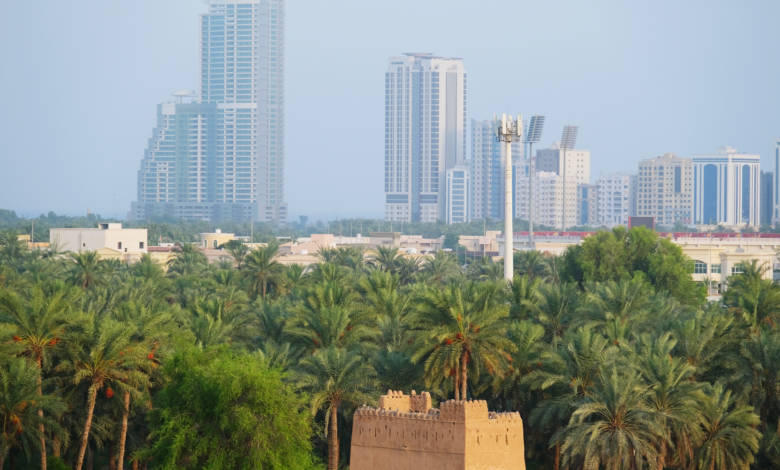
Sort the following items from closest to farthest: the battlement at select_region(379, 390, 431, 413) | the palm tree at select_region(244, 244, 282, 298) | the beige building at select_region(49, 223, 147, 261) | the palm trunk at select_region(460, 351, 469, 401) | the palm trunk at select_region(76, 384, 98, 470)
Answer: the battlement at select_region(379, 390, 431, 413), the palm trunk at select_region(76, 384, 98, 470), the palm trunk at select_region(460, 351, 469, 401), the palm tree at select_region(244, 244, 282, 298), the beige building at select_region(49, 223, 147, 261)

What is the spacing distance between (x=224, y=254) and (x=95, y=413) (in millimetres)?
73936

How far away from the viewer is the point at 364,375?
1331 inches

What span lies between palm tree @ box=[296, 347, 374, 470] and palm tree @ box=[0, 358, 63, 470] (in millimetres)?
6121

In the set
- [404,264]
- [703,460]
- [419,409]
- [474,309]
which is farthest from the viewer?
[404,264]

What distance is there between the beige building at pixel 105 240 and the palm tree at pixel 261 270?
139ft

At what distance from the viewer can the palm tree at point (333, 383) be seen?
32.9 metres

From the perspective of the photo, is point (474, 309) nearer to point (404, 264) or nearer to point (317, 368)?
point (317, 368)

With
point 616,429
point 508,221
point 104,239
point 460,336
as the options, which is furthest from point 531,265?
point 616,429

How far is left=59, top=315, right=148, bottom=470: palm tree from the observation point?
31.9 metres

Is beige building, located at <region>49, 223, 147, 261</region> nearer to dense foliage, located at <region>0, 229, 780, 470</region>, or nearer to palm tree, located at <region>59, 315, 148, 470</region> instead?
dense foliage, located at <region>0, 229, 780, 470</region>

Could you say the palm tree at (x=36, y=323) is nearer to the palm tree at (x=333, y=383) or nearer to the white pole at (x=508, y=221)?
the palm tree at (x=333, y=383)

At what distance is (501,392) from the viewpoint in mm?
36375

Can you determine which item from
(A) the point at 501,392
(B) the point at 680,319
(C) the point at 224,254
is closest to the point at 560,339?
(A) the point at 501,392

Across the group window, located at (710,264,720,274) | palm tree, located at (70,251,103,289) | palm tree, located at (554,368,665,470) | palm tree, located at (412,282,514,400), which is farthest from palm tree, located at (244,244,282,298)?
window, located at (710,264,720,274)
